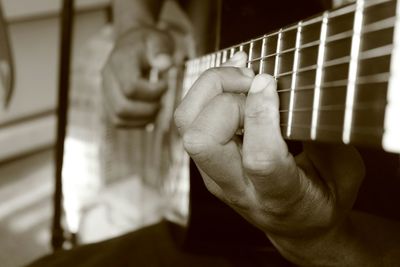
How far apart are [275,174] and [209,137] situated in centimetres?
7

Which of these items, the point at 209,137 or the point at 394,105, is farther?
the point at 209,137

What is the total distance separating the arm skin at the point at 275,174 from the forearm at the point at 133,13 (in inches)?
26.0

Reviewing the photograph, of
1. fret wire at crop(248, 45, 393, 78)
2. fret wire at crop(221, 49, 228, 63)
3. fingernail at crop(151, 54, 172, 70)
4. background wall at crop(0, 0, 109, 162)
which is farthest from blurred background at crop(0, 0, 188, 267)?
fret wire at crop(248, 45, 393, 78)

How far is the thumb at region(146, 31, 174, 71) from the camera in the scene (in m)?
0.97

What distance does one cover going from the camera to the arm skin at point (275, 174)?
0.46 m

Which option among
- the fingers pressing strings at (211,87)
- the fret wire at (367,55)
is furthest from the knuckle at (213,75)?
the fret wire at (367,55)

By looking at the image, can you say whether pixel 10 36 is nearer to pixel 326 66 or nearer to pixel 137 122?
pixel 137 122

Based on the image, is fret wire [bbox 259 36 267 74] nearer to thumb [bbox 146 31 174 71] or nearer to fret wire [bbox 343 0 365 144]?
fret wire [bbox 343 0 365 144]

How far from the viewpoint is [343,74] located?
0.38 meters

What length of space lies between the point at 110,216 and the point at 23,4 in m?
0.74

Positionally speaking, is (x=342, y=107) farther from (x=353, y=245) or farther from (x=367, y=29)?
(x=353, y=245)

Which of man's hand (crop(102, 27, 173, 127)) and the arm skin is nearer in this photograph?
the arm skin

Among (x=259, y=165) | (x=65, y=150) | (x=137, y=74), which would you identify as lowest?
(x=65, y=150)

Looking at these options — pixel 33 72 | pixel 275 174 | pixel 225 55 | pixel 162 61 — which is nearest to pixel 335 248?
pixel 275 174
